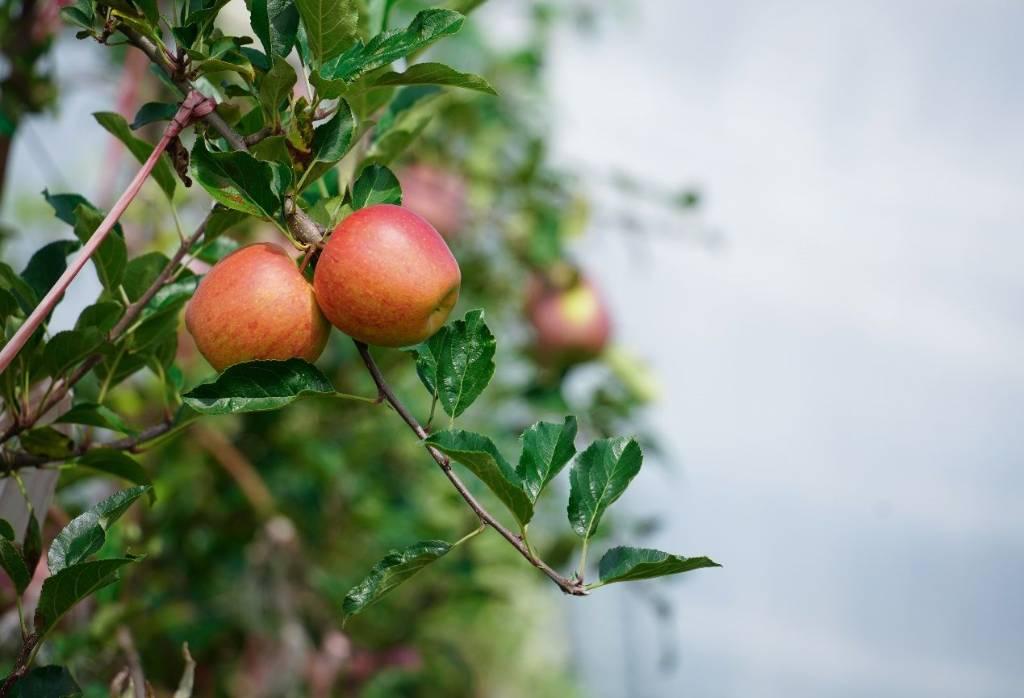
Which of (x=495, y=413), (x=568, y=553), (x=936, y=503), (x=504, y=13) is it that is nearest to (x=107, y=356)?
(x=568, y=553)

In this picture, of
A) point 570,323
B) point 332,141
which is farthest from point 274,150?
point 570,323

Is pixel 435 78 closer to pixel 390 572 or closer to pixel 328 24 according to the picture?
pixel 328 24

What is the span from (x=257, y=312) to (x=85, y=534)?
12 cm

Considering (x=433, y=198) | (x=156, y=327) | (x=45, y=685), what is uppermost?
(x=156, y=327)

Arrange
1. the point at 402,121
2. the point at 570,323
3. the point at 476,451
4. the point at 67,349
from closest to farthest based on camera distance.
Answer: the point at 476,451 → the point at 67,349 → the point at 402,121 → the point at 570,323

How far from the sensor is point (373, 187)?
48 centimetres

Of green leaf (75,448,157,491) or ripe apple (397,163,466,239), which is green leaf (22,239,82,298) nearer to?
green leaf (75,448,157,491)

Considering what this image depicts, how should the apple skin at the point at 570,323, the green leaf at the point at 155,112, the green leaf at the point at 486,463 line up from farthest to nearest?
1. the apple skin at the point at 570,323
2. the green leaf at the point at 155,112
3. the green leaf at the point at 486,463

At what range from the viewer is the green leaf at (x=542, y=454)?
0.44m

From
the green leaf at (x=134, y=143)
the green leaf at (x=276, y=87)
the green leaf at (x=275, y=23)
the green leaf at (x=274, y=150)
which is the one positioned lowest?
the green leaf at (x=134, y=143)

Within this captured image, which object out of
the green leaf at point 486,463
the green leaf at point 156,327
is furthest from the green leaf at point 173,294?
the green leaf at point 486,463

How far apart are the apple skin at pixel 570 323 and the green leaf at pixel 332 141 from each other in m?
0.98

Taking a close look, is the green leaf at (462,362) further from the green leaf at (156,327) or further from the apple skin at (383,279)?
the green leaf at (156,327)

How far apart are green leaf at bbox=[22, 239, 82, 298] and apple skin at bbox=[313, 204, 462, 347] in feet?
0.55
